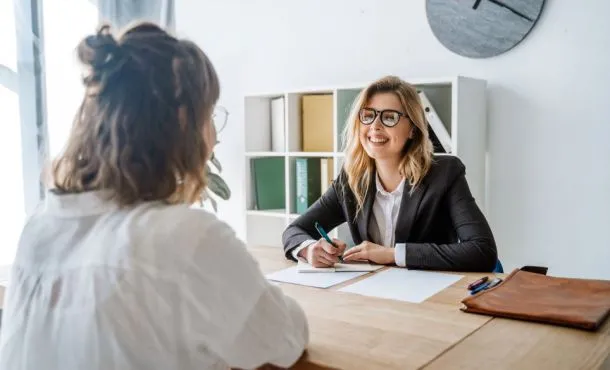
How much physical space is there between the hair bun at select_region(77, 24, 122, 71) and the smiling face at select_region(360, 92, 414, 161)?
1.23m

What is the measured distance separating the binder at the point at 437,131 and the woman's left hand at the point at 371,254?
2.86 feet

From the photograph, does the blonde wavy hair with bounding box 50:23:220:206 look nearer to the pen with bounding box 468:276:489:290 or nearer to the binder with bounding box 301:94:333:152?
the pen with bounding box 468:276:489:290

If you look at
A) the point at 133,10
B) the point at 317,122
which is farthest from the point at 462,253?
the point at 133,10

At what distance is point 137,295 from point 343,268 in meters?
0.89

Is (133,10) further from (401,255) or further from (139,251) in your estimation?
(139,251)

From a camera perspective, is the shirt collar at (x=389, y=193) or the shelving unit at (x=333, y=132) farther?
the shelving unit at (x=333, y=132)

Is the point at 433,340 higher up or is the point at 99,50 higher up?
the point at 99,50

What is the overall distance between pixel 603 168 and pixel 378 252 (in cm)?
121

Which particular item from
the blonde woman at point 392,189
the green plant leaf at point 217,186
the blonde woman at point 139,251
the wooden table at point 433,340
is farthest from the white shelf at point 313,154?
the blonde woman at point 139,251

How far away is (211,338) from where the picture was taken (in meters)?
0.84

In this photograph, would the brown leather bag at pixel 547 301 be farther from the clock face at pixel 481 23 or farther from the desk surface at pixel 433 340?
the clock face at pixel 481 23

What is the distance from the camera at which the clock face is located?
8.04 ft

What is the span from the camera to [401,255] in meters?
1.65

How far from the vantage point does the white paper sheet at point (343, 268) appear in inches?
63.7
